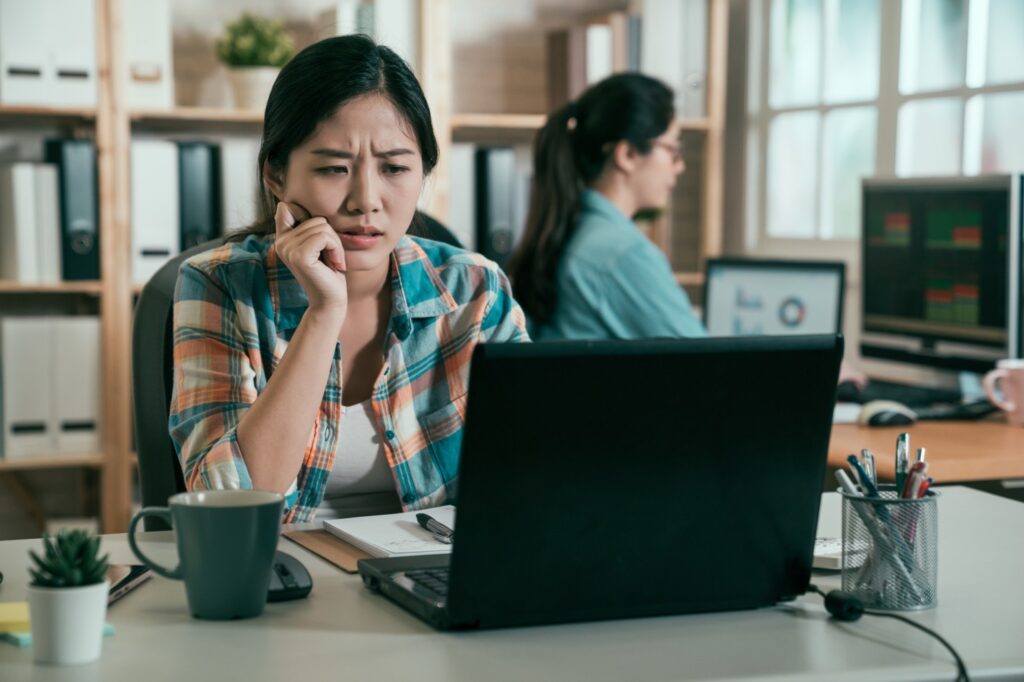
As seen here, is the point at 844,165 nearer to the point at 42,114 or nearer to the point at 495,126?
the point at 495,126

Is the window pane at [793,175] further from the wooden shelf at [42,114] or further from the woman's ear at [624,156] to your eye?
the wooden shelf at [42,114]

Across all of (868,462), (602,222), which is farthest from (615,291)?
(868,462)

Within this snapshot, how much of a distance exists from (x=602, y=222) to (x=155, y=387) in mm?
1314

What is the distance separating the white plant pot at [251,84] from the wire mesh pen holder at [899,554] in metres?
2.44

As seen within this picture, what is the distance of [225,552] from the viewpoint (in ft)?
3.15

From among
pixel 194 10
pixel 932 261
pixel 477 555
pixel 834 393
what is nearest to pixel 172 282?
pixel 477 555

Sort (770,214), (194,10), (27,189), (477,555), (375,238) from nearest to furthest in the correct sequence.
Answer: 1. (477,555)
2. (375,238)
3. (27,189)
4. (194,10)
5. (770,214)

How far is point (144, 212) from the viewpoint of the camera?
3.12 m

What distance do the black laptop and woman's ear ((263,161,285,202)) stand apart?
732mm

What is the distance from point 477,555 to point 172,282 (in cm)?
79

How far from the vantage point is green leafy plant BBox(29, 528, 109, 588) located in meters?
0.87

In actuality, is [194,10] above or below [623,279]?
above

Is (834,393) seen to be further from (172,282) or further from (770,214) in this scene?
(770,214)

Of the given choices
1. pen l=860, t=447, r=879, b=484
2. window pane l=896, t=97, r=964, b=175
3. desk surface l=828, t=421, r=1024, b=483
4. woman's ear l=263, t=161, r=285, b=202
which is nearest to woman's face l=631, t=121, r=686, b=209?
window pane l=896, t=97, r=964, b=175
